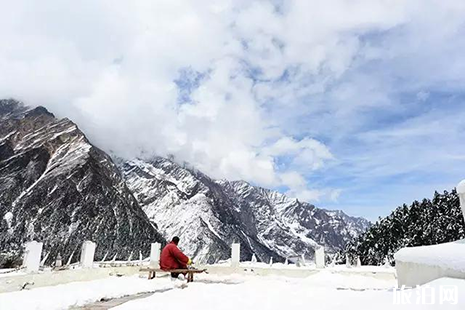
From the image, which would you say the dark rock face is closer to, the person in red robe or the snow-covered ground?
the person in red robe

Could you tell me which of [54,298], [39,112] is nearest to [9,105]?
[39,112]

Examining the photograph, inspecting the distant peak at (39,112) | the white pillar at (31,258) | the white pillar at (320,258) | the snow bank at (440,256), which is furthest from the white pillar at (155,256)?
the distant peak at (39,112)

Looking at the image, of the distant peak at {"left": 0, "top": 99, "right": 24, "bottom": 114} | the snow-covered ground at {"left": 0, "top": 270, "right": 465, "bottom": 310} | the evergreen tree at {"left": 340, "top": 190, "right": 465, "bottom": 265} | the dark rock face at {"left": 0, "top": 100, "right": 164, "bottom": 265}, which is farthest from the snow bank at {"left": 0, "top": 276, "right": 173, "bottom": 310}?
the distant peak at {"left": 0, "top": 99, "right": 24, "bottom": 114}

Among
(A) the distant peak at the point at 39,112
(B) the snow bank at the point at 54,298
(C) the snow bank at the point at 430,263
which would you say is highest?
(A) the distant peak at the point at 39,112

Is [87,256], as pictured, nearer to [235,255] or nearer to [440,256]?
[235,255]

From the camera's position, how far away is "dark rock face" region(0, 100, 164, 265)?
9456 centimetres

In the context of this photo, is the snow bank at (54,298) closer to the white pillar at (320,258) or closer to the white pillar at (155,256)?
the white pillar at (155,256)

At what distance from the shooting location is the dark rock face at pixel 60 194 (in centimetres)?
9456

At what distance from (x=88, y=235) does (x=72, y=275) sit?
9913cm

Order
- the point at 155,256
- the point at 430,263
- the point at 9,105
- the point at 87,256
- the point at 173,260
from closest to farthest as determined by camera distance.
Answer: the point at 430,263, the point at 173,260, the point at 87,256, the point at 155,256, the point at 9,105

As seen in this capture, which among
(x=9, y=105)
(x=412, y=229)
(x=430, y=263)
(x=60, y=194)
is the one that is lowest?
(x=430, y=263)

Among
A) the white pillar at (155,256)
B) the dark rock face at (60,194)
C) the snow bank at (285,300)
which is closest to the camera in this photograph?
the snow bank at (285,300)

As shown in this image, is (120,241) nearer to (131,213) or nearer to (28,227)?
(131,213)

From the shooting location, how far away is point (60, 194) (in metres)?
109
